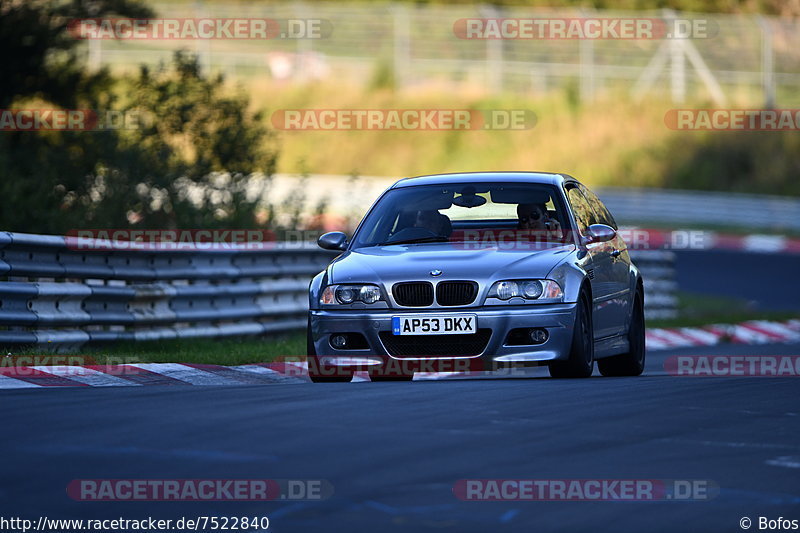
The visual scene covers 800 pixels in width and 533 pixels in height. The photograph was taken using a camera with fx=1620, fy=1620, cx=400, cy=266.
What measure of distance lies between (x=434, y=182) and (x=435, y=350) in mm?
1871

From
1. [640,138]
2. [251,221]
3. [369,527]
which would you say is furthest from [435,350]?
[640,138]

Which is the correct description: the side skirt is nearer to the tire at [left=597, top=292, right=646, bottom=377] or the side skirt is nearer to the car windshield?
the tire at [left=597, top=292, right=646, bottom=377]

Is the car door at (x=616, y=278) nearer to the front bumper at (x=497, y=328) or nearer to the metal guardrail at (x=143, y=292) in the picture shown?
the front bumper at (x=497, y=328)

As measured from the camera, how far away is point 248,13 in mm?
Answer: 47281

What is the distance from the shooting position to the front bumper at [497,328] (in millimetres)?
10414

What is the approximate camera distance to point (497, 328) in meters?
10.4

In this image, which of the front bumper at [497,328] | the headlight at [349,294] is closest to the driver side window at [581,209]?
the front bumper at [497,328]

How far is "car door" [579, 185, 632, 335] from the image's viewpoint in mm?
11906

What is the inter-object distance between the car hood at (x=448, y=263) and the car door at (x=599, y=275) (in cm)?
32

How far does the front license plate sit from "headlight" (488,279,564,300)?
0.24 m

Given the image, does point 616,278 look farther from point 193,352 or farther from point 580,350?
point 193,352

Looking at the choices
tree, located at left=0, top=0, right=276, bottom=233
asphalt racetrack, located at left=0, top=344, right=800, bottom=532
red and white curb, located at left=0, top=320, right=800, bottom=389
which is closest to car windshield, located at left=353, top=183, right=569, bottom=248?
red and white curb, located at left=0, top=320, right=800, bottom=389

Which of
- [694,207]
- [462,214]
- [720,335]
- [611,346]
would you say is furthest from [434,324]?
[694,207]

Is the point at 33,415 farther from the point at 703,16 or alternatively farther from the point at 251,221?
the point at 703,16
